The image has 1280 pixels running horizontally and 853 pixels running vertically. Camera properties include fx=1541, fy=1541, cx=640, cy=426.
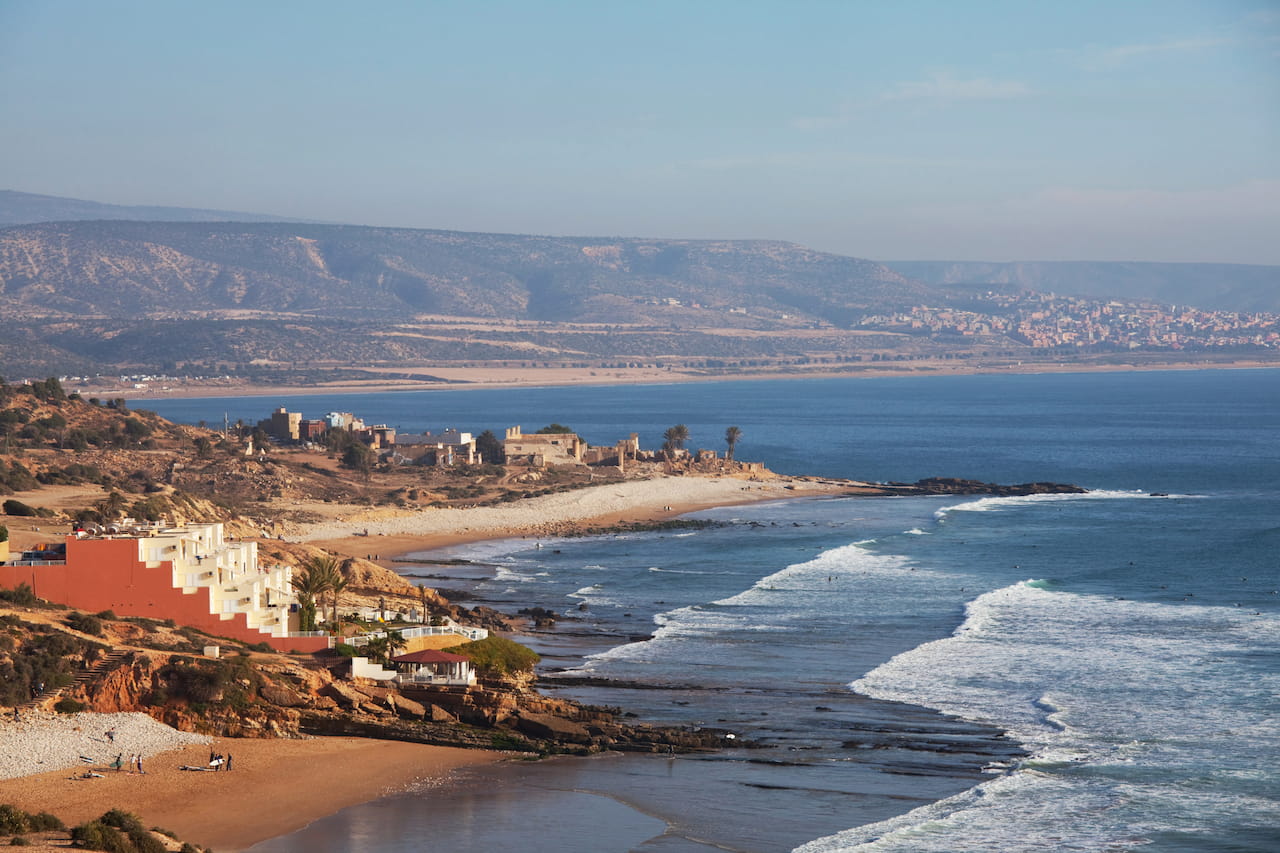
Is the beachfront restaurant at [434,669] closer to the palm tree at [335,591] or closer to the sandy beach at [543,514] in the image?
the palm tree at [335,591]

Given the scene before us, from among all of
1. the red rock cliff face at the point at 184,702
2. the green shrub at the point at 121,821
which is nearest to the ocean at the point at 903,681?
the green shrub at the point at 121,821

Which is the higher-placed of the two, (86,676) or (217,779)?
(86,676)

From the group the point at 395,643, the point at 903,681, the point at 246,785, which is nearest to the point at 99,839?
the point at 246,785

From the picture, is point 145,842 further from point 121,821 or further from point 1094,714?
point 1094,714

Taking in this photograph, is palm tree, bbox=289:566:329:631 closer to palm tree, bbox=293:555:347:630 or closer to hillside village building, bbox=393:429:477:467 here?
palm tree, bbox=293:555:347:630

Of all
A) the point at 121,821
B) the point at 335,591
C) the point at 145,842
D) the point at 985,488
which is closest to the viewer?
the point at 145,842

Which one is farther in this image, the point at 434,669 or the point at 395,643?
the point at 395,643

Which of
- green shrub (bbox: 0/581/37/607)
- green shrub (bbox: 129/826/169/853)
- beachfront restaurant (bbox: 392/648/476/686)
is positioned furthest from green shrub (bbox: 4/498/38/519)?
green shrub (bbox: 129/826/169/853)
